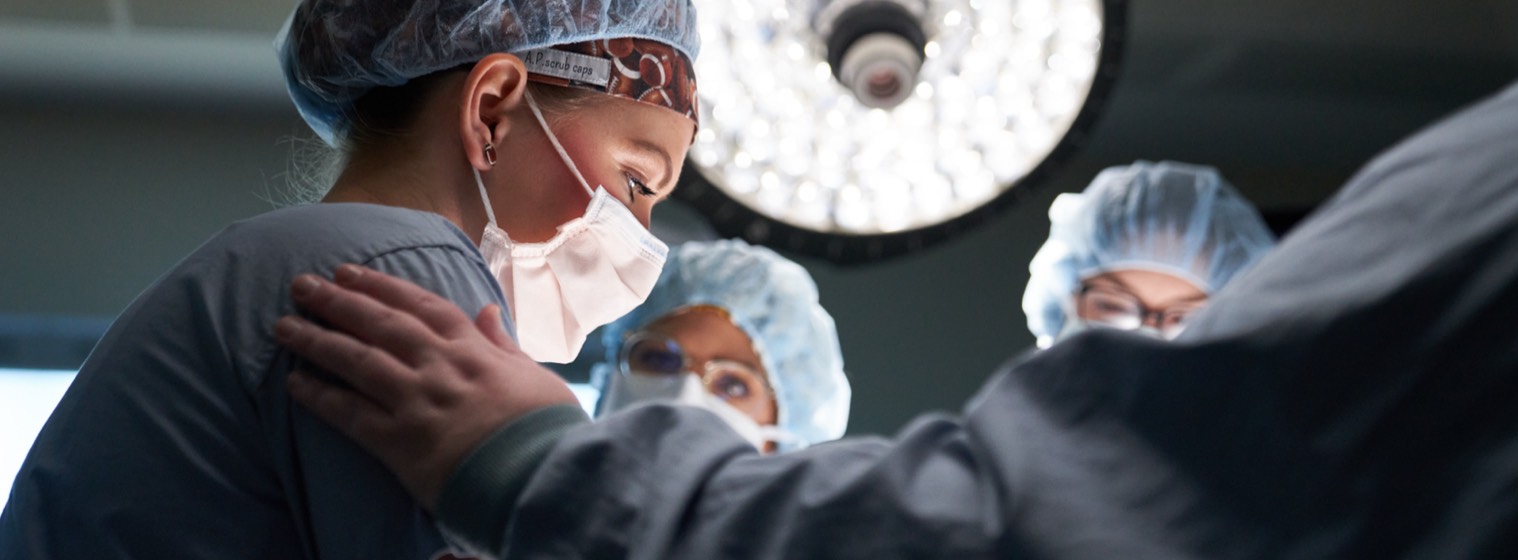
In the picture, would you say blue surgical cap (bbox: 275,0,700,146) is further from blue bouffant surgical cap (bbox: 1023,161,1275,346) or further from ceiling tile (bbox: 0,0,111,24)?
ceiling tile (bbox: 0,0,111,24)

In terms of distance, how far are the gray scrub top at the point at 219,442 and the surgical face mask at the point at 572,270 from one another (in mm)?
354

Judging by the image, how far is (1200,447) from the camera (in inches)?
26.8

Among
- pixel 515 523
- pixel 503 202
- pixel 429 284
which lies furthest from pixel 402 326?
pixel 503 202

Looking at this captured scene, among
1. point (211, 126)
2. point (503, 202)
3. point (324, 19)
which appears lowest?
point (503, 202)

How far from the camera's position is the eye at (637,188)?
158cm

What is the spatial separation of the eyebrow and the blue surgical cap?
0.39ft

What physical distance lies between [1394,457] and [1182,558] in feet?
0.34

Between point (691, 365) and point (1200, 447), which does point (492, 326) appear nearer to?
point (1200, 447)

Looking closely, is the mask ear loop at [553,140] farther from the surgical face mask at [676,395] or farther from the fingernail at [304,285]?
the surgical face mask at [676,395]

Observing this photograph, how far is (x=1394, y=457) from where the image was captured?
0.63 m

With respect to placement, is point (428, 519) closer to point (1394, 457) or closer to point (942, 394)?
point (1394, 457)

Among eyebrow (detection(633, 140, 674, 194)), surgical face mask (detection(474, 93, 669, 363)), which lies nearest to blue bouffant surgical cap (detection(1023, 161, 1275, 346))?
surgical face mask (detection(474, 93, 669, 363))

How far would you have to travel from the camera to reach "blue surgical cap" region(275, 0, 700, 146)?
1.41 meters

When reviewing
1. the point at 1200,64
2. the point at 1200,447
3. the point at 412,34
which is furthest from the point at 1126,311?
the point at 1200,447
